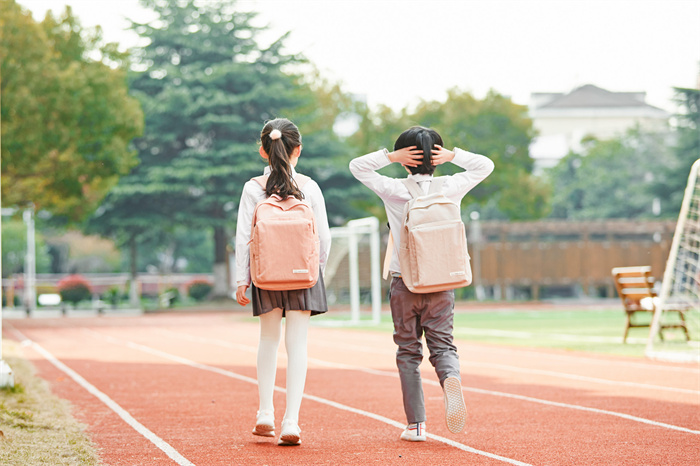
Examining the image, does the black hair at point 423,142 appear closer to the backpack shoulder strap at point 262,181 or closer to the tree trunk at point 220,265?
the backpack shoulder strap at point 262,181

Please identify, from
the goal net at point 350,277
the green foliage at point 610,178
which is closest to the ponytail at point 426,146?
the goal net at point 350,277

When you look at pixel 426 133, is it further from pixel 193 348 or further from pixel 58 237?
pixel 58 237

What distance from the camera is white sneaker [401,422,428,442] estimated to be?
18.8 feet

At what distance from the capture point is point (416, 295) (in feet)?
18.5

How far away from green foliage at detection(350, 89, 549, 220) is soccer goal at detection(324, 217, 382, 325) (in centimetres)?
1522

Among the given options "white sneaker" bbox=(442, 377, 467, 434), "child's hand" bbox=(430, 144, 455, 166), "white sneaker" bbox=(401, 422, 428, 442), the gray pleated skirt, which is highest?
"child's hand" bbox=(430, 144, 455, 166)

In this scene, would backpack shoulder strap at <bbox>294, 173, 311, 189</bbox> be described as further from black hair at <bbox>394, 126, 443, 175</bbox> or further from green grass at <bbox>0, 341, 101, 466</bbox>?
green grass at <bbox>0, 341, 101, 466</bbox>

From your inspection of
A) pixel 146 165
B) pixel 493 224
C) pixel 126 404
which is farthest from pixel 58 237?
A: pixel 126 404

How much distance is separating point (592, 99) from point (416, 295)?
94.9m

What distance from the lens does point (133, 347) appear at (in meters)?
16.6

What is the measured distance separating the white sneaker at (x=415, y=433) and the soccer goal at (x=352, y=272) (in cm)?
1626

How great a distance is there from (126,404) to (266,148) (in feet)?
11.4

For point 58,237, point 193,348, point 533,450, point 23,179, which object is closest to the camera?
point 533,450

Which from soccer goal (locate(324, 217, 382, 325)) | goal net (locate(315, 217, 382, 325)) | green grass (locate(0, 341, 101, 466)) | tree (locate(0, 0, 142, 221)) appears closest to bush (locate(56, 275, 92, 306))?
tree (locate(0, 0, 142, 221))
